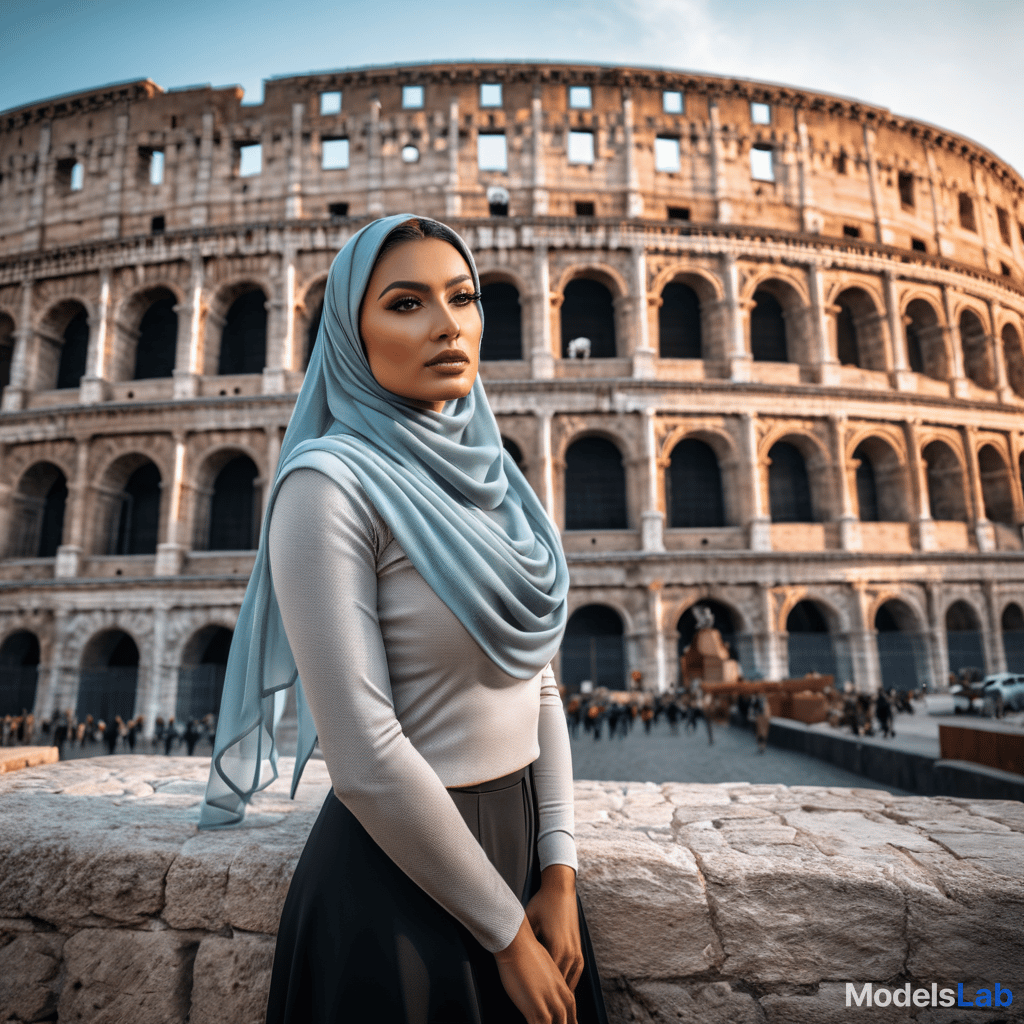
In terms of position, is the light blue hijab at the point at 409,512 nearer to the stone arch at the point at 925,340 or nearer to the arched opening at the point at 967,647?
the arched opening at the point at 967,647

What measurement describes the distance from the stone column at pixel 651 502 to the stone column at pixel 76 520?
48.1ft

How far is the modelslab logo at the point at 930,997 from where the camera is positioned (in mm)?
1366

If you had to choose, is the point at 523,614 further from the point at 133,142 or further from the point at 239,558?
the point at 133,142

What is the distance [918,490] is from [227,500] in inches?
763

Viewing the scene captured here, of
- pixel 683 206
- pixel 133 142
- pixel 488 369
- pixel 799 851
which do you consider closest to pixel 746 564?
pixel 488 369

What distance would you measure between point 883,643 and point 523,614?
65.2 feet

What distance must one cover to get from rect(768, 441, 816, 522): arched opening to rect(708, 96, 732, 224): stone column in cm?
684

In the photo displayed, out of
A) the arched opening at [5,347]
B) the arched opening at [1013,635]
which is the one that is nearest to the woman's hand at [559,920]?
the arched opening at [1013,635]

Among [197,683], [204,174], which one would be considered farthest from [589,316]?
[197,683]

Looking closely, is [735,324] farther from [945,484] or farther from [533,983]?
[533,983]

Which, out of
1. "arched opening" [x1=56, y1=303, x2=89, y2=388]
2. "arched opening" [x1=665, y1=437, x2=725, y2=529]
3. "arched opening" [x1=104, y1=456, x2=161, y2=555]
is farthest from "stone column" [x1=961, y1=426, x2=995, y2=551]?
"arched opening" [x1=56, y1=303, x2=89, y2=388]

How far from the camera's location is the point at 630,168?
19.0 meters

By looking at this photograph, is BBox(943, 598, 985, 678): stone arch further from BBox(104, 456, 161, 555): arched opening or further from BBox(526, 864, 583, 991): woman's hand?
BBox(104, 456, 161, 555): arched opening

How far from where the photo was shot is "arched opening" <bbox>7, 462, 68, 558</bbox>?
18.3 metres
